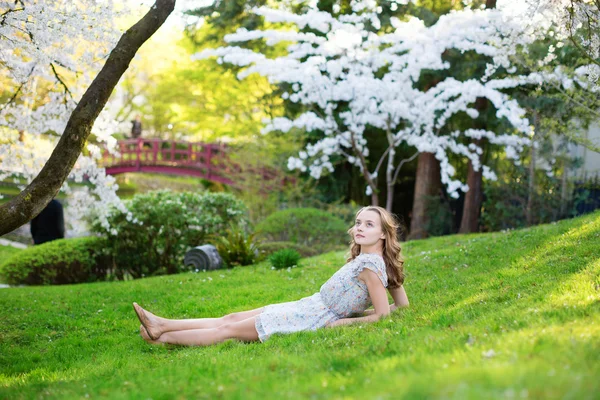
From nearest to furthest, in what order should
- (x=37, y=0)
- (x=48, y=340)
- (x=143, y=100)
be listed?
1. (x=48, y=340)
2. (x=37, y=0)
3. (x=143, y=100)

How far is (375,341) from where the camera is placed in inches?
178

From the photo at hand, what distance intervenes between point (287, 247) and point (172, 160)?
60.5ft

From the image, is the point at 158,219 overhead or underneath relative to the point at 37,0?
underneath

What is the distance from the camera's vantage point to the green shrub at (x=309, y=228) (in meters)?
14.7

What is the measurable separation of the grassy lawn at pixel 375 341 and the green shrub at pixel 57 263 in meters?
2.66

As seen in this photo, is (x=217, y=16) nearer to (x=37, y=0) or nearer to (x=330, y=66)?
(x=330, y=66)

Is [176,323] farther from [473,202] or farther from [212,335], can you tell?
[473,202]

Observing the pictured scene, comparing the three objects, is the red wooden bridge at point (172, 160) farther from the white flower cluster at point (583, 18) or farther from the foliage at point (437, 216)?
the white flower cluster at point (583, 18)

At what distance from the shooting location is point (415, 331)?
185 inches

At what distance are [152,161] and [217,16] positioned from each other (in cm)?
1483

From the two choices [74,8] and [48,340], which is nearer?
[48,340]

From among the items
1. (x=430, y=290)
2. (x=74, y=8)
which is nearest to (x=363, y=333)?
(x=430, y=290)

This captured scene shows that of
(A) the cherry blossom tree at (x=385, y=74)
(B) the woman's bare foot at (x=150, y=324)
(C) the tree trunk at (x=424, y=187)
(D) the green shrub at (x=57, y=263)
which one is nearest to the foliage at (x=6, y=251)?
(D) the green shrub at (x=57, y=263)

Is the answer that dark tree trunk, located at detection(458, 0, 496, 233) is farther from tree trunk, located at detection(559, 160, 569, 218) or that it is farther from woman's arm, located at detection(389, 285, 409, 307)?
woman's arm, located at detection(389, 285, 409, 307)
